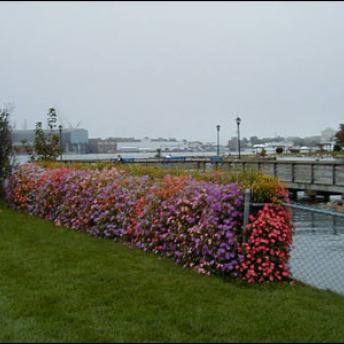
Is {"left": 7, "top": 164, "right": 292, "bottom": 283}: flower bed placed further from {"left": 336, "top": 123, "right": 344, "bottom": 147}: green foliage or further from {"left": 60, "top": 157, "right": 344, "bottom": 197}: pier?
{"left": 336, "top": 123, "right": 344, "bottom": 147}: green foliage

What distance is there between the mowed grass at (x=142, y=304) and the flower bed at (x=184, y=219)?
29 cm

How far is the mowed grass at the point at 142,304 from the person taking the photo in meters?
5.55

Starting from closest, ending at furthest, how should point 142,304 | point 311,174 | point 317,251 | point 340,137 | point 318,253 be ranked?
point 142,304 → point 318,253 → point 317,251 → point 311,174 → point 340,137

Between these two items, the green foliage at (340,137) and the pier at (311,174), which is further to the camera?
the green foliage at (340,137)

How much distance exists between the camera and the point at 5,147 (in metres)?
18.2

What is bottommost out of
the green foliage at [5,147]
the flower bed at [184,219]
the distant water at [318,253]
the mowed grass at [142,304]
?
the distant water at [318,253]

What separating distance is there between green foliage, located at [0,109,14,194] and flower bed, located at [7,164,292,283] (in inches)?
188

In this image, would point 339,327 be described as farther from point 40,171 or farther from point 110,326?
point 40,171

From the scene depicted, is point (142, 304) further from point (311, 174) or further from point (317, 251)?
point (311, 174)

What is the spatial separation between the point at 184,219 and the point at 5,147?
35.0ft

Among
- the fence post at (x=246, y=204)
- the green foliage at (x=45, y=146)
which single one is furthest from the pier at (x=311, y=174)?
the fence post at (x=246, y=204)

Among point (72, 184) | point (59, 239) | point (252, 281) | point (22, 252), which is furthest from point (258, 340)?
point (72, 184)

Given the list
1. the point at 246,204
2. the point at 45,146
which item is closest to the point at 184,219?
the point at 246,204

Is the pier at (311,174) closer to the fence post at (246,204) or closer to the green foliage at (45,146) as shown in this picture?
the green foliage at (45,146)
